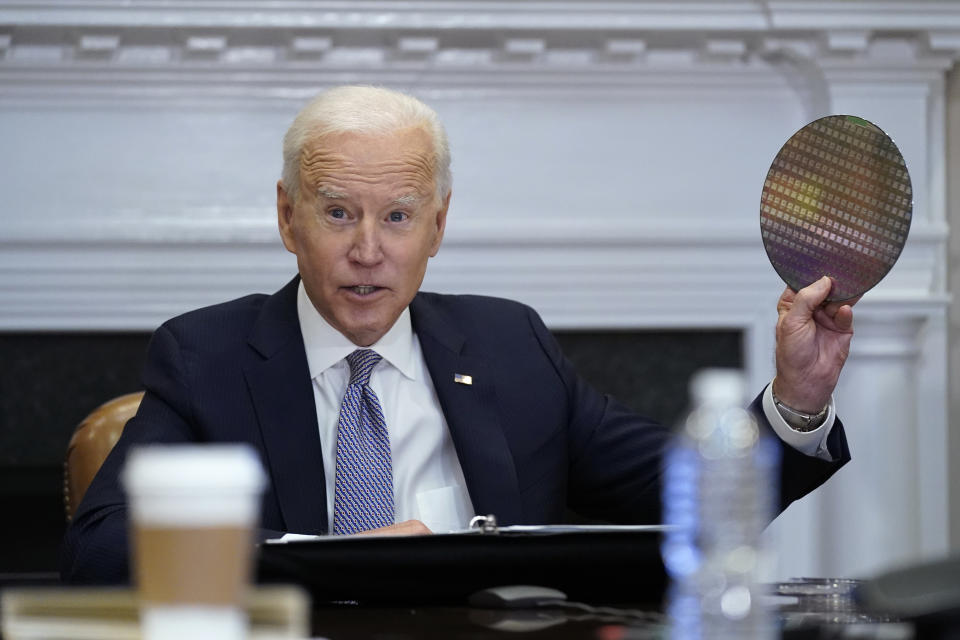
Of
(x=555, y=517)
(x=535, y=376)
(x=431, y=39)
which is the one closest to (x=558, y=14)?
(x=431, y=39)

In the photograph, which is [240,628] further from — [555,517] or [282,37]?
[282,37]

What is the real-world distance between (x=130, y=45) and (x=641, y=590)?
2.11 m

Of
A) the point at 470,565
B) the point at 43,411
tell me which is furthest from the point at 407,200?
the point at 43,411

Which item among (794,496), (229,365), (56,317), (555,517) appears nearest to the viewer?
(794,496)

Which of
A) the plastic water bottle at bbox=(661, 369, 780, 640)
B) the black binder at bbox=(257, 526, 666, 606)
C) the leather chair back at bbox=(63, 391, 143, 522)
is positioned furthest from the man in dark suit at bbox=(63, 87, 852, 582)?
the plastic water bottle at bbox=(661, 369, 780, 640)

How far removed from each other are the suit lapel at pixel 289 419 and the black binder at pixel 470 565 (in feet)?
1.60

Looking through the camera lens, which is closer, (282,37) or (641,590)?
(641,590)

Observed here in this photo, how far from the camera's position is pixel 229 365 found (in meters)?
1.77

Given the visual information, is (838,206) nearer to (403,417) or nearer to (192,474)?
(403,417)

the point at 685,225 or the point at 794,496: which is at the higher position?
the point at 685,225

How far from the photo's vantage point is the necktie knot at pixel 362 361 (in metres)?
1.81

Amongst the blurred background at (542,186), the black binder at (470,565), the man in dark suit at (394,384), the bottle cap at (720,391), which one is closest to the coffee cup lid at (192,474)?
the bottle cap at (720,391)

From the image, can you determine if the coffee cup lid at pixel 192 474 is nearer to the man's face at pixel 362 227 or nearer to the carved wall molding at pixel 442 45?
the man's face at pixel 362 227

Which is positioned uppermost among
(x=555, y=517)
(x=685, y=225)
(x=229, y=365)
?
(x=685, y=225)
